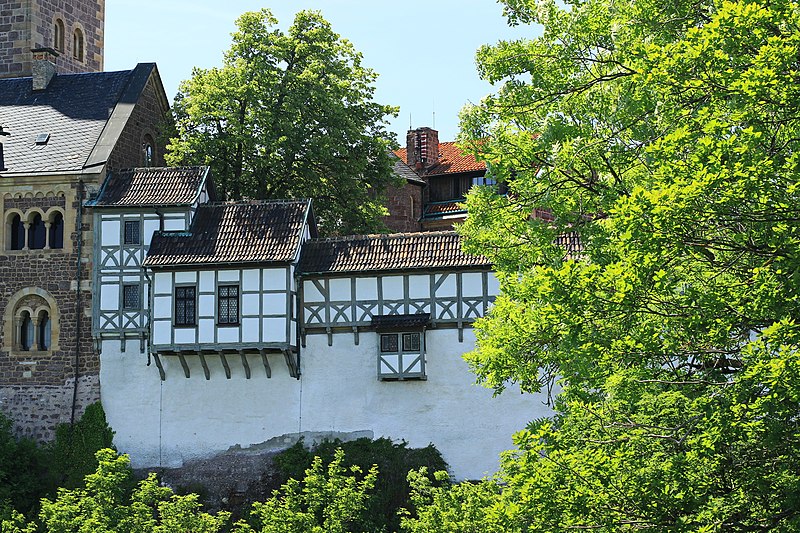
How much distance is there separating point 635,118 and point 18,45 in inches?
1115

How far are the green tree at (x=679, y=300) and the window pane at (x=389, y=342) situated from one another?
12.3 m

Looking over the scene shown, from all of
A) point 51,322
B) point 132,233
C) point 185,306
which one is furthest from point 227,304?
point 51,322

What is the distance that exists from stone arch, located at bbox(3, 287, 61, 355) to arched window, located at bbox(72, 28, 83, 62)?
1262 centimetres

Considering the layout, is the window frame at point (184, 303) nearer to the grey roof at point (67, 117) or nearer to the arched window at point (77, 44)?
the grey roof at point (67, 117)

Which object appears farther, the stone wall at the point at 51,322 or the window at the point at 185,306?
the stone wall at the point at 51,322

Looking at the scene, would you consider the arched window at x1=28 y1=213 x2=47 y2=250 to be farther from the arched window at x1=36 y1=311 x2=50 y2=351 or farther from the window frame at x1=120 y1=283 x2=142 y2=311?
the window frame at x1=120 y1=283 x2=142 y2=311

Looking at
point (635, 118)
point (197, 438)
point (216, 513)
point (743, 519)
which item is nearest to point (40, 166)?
point (197, 438)

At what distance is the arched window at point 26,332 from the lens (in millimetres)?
31766

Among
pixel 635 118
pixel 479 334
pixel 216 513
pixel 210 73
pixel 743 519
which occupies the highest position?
pixel 210 73

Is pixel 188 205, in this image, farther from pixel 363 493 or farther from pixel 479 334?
pixel 479 334

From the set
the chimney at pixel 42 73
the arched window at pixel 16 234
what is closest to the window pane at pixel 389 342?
the arched window at pixel 16 234

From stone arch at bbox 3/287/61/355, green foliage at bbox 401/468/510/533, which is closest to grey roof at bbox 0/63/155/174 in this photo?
stone arch at bbox 3/287/61/355

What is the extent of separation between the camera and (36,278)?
31797 millimetres

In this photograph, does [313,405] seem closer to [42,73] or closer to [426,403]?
[426,403]
